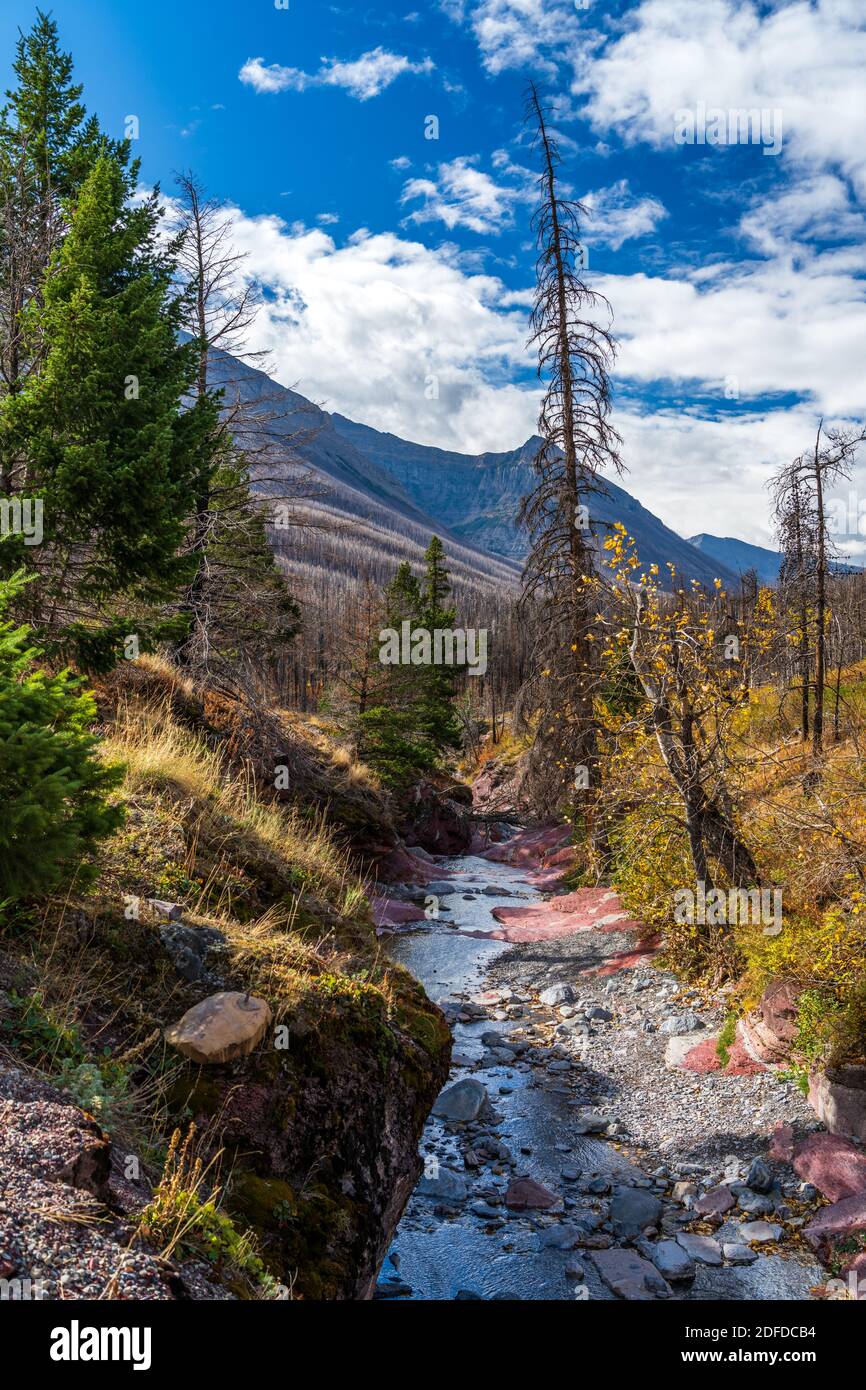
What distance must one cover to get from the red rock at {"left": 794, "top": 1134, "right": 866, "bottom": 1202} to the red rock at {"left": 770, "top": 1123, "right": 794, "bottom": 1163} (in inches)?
3.7

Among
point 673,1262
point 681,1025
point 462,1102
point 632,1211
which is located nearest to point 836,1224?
point 673,1262

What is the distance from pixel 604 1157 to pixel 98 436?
10907mm

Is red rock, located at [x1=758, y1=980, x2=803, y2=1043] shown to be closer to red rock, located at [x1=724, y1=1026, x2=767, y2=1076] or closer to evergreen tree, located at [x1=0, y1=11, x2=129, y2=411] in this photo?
red rock, located at [x1=724, y1=1026, x2=767, y2=1076]

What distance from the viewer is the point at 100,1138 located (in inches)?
135

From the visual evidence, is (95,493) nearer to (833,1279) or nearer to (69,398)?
(69,398)

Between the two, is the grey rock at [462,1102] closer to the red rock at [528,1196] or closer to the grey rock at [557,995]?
the red rock at [528,1196]

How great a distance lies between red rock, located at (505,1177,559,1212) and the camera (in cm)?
758

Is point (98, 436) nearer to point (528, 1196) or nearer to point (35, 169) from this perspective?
point (35, 169)

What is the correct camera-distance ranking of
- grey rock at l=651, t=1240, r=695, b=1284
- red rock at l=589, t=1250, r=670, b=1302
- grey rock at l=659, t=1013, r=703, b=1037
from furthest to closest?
grey rock at l=659, t=1013, r=703, b=1037 < grey rock at l=651, t=1240, r=695, b=1284 < red rock at l=589, t=1250, r=670, b=1302

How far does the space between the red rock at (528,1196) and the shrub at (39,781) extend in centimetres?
574

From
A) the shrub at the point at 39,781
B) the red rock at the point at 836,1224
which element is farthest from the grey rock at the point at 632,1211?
the shrub at the point at 39,781

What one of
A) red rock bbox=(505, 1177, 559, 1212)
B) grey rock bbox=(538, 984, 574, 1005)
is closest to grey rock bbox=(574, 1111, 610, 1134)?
red rock bbox=(505, 1177, 559, 1212)

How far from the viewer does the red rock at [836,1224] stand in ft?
22.0
